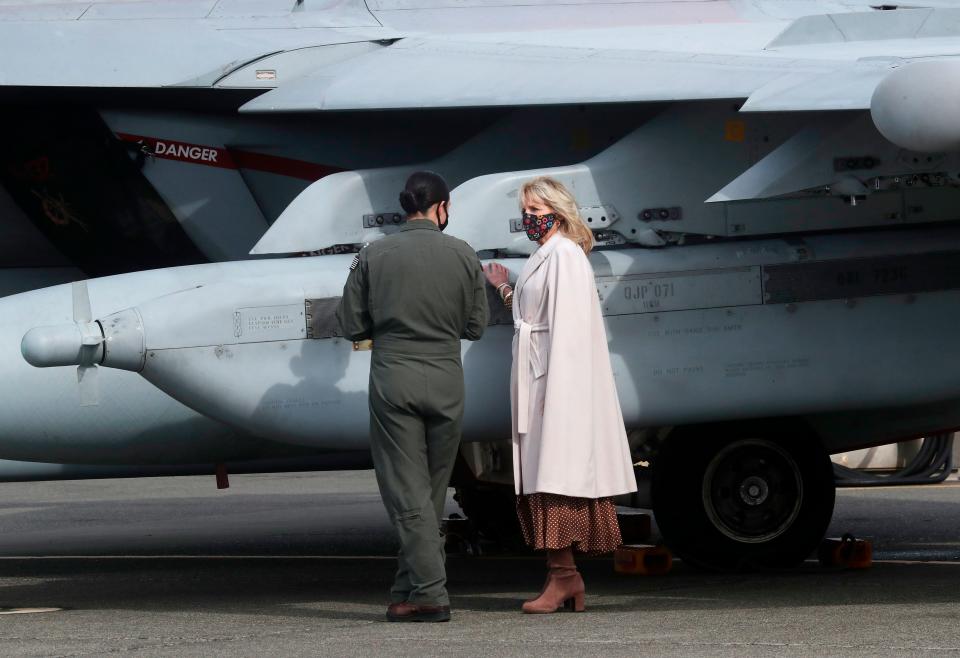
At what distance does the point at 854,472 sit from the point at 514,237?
6224mm

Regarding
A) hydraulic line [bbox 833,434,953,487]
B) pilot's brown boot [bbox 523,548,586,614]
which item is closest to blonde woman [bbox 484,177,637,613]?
pilot's brown boot [bbox 523,548,586,614]

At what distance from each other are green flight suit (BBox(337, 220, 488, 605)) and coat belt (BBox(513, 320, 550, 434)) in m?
0.24

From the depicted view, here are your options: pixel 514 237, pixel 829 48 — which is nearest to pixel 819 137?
pixel 829 48

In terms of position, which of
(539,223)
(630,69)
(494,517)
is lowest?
(494,517)

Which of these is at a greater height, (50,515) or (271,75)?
(271,75)

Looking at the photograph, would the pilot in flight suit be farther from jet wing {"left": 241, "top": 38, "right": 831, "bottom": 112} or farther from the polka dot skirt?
jet wing {"left": 241, "top": 38, "right": 831, "bottom": 112}

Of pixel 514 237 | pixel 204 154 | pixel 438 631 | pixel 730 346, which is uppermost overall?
pixel 204 154

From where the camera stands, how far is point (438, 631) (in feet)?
21.5

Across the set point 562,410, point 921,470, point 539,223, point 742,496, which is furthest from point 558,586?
point 921,470

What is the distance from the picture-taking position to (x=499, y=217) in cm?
815

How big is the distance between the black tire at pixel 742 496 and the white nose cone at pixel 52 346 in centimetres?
305

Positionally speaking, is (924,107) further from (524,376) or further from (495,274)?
(495,274)

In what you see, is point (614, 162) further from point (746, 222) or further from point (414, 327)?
point (414, 327)

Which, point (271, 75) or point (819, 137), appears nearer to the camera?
point (819, 137)
